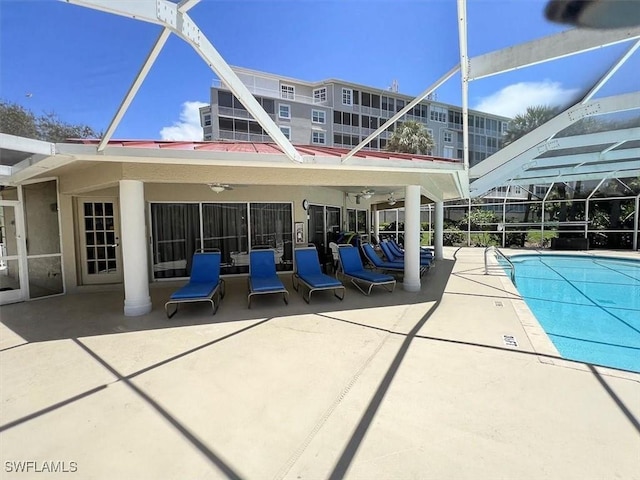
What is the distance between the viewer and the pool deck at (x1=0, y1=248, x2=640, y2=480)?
7.51ft

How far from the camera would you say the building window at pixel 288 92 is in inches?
1320

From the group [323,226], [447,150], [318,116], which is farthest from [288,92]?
[323,226]

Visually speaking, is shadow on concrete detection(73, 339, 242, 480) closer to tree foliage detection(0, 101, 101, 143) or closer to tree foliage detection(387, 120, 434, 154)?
tree foliage detection(0, 101, 101, 143)

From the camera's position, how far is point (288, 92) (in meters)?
34.1

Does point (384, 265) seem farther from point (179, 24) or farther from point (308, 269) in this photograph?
point (179, 24)

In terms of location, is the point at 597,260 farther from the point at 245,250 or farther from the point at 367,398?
the point at 367,398

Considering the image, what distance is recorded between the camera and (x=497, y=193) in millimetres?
25938

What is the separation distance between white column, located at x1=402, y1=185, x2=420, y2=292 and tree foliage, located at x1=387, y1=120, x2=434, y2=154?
20.7 metres

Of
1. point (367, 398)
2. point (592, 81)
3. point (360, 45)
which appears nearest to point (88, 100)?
point (360, 45)

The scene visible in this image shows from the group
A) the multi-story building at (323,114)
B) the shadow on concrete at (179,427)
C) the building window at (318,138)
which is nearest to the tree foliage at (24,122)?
the shadow on concrete at (179,427)

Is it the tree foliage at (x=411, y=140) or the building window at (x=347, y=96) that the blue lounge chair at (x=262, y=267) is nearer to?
the tree foliage at (x=411, y=140)

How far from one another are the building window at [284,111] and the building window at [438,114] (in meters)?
17.6

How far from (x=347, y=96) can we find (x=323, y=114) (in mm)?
3759
